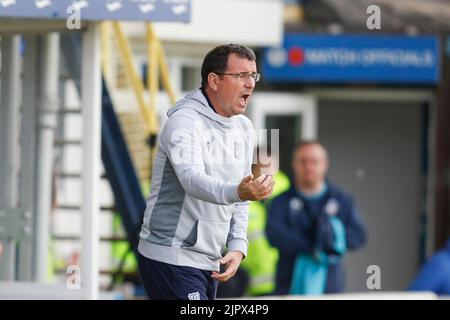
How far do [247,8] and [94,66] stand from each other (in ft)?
22.2

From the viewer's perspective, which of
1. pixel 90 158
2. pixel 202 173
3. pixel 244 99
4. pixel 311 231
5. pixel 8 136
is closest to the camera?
pixel 202 173

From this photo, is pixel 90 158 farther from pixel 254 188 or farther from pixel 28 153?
pixel 254 188

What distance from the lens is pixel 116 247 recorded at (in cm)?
1509

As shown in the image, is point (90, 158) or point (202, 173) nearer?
point (202, 173)

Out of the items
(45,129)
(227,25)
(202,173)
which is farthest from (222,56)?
(227,25)

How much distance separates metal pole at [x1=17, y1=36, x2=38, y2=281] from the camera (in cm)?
1093

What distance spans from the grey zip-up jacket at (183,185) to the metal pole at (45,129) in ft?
12.4

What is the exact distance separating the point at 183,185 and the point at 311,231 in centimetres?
513

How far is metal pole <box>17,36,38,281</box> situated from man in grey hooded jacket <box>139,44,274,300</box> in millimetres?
3720

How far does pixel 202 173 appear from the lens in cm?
689

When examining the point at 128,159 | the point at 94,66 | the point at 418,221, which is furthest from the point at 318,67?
the point at 94,66

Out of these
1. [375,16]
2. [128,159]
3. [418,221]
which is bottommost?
[418,221]

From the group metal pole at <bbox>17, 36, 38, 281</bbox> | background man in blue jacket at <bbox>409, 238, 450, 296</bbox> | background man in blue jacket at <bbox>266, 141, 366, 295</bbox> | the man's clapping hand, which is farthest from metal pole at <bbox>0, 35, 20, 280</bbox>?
the man's clapping hand
